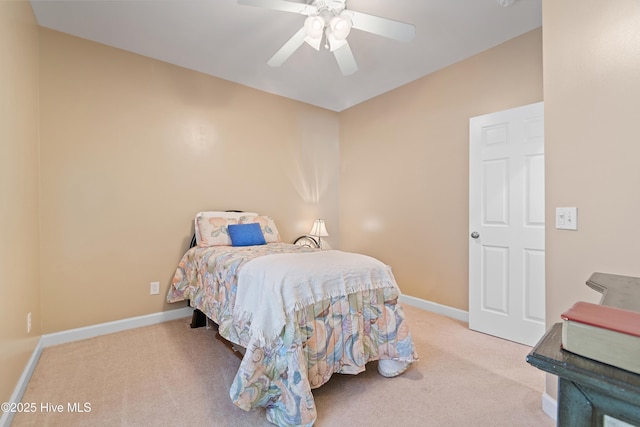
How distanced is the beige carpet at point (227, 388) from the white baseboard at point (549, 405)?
4cm

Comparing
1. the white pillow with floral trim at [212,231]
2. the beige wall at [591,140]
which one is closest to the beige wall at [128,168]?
the white pillow with floral trim at [212,231]

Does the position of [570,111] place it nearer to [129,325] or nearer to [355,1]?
[355,1]

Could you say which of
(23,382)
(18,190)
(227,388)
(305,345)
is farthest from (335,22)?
(23,382)

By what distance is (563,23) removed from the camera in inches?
59.5

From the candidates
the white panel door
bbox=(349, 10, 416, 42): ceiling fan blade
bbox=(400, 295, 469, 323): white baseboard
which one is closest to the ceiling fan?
bbox=(349, 10, 416, 42): ceiling fan blade

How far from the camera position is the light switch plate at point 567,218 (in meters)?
1.46

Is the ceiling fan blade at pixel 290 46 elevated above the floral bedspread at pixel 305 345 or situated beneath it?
elevated above

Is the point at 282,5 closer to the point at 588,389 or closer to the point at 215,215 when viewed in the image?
the point at 215,215

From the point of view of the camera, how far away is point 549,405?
160 cm

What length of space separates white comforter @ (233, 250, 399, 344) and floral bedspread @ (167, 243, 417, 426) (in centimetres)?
5

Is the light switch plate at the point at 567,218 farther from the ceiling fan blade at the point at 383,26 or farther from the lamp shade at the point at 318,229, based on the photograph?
the lamp shade at the point at 318,229

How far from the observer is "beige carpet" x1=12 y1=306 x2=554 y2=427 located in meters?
1.59

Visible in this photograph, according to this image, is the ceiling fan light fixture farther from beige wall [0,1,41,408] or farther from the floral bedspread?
beige wall [0,1,41,408]

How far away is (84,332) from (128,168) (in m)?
1.53
